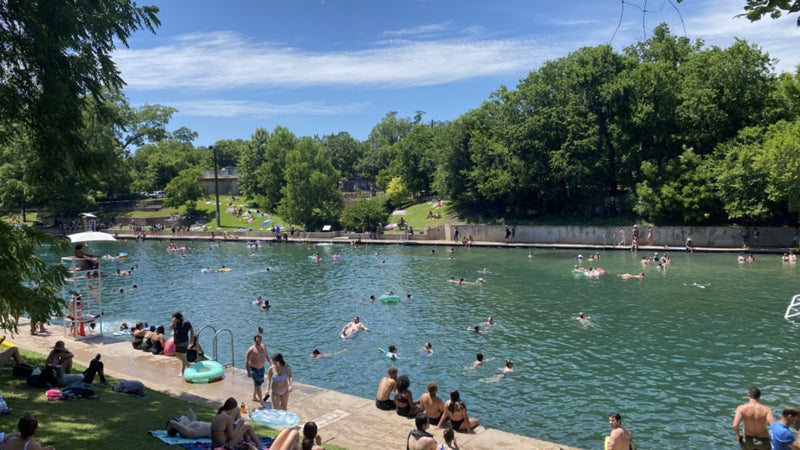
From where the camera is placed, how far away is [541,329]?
24.0 m

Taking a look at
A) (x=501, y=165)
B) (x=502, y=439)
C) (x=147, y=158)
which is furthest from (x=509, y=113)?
(x=147, y=158)

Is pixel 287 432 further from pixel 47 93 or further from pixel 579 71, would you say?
pixel 579 71

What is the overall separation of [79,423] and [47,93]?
596cm

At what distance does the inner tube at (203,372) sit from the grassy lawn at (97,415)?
Answer: 1.36m

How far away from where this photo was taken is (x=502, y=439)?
1195 centimetres

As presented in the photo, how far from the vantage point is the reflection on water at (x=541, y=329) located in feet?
51.4

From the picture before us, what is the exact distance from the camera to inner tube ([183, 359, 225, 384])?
15195 mm

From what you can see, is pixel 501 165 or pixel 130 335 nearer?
pixel 130 335

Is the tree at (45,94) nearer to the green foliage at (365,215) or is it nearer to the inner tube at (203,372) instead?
the inner tube at (203,372)

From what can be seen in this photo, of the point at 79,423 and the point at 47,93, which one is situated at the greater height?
the point at 47,93

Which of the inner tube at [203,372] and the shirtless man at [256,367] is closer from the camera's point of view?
the shirtless man at [256,367]

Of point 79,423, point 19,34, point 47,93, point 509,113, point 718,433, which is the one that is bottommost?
point 718,433

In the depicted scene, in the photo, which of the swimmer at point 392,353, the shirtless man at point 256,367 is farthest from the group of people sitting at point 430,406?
the swimmer at point 392,353

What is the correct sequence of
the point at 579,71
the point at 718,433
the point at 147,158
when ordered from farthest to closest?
1. the point at 147,158
2. the point at 579,71
3. the point at 718,433
